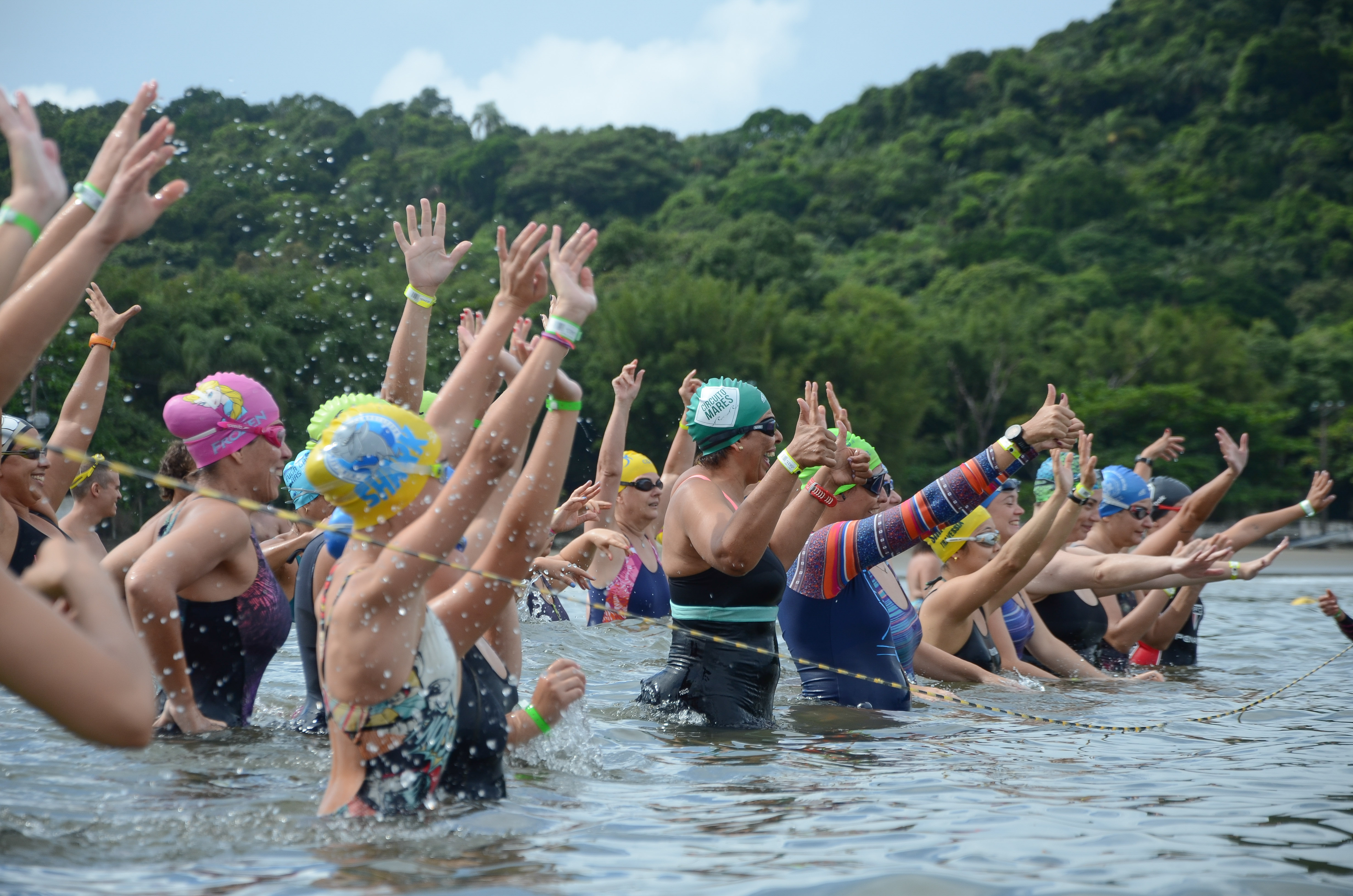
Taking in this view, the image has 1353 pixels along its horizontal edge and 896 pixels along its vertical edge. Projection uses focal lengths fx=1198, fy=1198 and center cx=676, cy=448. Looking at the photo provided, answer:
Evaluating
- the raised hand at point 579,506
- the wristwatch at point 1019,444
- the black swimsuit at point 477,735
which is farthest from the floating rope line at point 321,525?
the raised hand at point 579,506

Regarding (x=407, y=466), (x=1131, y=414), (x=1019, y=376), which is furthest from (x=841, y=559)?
(x=1019, y=376)

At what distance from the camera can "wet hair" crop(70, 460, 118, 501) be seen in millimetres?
6812

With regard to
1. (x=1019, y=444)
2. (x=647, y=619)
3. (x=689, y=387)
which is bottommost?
(x=647, y=619)

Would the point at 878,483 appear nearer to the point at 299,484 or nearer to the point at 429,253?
the point at 429,253

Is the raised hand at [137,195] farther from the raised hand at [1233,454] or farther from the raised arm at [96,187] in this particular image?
the raised hand at [1233,454]

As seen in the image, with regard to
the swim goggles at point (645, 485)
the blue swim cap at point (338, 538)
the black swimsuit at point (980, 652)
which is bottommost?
the black swimsuit at point (980, 652)

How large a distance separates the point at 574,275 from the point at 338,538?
41.3 inches

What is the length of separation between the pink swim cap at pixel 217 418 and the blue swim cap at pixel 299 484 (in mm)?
717

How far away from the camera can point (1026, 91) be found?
105 m

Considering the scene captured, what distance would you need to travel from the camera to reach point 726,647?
5.42 meters

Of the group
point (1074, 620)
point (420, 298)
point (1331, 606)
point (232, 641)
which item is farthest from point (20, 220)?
point (1074, 620)

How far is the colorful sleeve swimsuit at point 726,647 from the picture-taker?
210 inches

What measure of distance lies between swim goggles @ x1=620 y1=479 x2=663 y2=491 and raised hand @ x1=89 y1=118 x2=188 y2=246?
5.84 meters

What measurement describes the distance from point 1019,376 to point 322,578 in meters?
47.7
